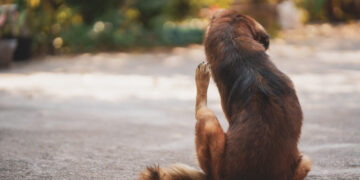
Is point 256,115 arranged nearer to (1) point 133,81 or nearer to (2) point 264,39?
(2) point 264,39

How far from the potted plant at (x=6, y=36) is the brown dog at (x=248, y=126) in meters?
8.48

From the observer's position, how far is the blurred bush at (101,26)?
13.0 metres

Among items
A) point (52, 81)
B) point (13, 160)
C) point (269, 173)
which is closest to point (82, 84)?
point (52, 81)

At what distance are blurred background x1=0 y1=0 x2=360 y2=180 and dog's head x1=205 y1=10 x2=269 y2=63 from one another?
3.92ft

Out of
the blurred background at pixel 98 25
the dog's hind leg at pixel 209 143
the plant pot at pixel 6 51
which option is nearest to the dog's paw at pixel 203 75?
the dog's hind leg at pixel 209 143

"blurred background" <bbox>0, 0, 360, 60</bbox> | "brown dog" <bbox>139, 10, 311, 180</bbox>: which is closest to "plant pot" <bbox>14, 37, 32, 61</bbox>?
"blurred background" <bbox>0, 0, 360, 60</bbox>

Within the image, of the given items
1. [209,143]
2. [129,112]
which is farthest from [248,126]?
[129,112]

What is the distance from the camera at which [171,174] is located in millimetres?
3213

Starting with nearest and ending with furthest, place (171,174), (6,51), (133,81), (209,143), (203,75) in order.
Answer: (209,143)
(171,174)
(203,75)
(133,81)
(6,51)

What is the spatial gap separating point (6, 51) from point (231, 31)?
27.9 feet

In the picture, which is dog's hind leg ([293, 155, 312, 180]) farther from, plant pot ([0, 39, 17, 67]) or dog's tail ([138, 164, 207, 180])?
plant pot ([0, 39, 17, 67])

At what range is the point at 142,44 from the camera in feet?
44.4

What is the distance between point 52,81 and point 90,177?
5.87m

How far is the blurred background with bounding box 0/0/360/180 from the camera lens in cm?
450
